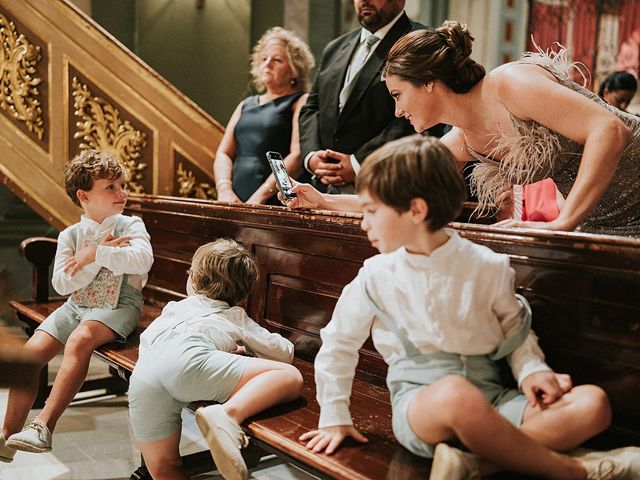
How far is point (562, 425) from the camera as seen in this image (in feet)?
4.81

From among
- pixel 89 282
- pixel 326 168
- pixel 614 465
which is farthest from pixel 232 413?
pixel 326 168

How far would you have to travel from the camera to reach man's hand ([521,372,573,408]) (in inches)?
59.0

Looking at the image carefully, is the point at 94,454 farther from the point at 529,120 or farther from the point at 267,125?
the point at 529,120

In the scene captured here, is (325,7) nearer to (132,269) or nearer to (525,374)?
(132,269)

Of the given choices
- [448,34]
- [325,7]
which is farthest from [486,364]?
[325,7]

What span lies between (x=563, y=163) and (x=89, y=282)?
1.92m

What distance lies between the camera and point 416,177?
1.50 meters

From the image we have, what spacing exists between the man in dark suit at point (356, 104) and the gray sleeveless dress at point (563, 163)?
3.12 feet

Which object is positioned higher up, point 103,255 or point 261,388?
point 103,255

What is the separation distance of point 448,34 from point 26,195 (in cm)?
293

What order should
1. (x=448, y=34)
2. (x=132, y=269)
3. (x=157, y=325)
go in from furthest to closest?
(x=132, y=269) < (x=157, y=325) < (x=448, y=34)

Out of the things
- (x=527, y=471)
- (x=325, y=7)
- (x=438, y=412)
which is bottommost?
(x=527, y=471)

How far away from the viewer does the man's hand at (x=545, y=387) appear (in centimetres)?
150

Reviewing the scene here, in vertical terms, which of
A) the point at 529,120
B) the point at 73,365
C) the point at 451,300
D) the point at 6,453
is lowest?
the point at 6,453
